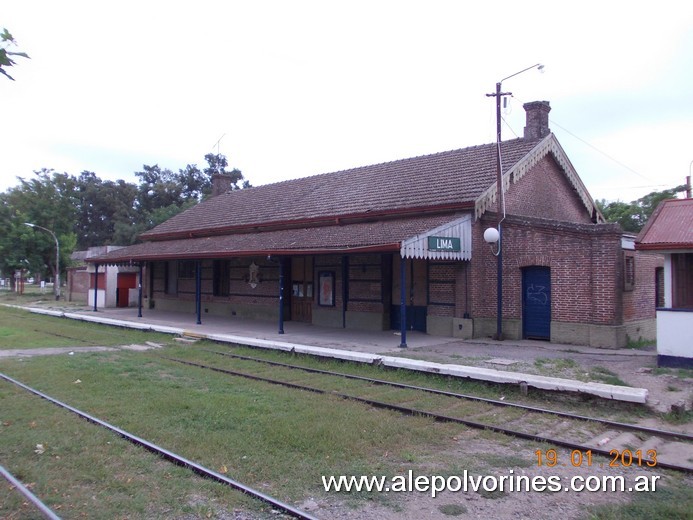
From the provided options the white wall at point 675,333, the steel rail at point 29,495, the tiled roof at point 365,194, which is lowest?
the steel rail at point 29,495

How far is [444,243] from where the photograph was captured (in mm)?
14820

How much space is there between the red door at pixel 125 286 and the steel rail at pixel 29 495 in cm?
2723

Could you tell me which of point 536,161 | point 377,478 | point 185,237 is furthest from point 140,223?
point 377,478

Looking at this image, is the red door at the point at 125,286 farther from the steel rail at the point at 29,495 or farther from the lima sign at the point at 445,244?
the steel rail at the point at 29,495

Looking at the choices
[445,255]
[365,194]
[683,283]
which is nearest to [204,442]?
[683,283]

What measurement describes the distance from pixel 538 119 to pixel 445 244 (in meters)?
7.30

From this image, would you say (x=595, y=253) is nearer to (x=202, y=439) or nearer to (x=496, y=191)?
(x=496, y=191)

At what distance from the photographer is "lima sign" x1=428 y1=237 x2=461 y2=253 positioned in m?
14.4

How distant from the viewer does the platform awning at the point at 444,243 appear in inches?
549

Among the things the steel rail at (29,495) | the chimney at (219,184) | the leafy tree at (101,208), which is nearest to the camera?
the steel rail at (29,495)

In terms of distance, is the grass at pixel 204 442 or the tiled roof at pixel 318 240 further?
the tiled roof at pixel 318 240

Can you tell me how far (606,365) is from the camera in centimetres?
1149

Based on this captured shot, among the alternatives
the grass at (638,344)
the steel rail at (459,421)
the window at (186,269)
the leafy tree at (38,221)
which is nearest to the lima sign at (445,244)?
the grass at (638,344)

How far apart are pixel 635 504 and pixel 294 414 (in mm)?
4408
